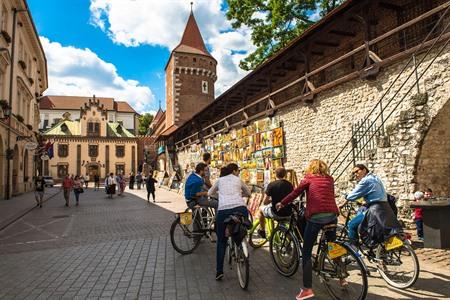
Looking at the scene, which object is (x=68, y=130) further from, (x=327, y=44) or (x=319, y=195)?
(x=319, y=195)

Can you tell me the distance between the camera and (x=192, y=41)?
5378cm

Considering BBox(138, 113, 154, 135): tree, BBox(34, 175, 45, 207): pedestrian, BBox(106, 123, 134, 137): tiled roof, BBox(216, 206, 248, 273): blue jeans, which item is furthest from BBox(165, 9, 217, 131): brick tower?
BBox(216, 206, 248, 273): blue jeans

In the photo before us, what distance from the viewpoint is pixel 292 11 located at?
2152 centimetres

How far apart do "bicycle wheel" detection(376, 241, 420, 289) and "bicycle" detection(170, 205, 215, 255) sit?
10.3 feet

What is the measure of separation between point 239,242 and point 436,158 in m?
6.71

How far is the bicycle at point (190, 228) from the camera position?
689 cm

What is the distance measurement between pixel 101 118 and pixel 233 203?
200ft

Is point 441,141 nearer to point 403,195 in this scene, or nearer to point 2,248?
point 403,195


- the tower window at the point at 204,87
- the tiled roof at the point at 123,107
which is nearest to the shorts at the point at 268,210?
the tower window at the point at 204,87

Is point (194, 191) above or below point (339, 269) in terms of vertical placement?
above

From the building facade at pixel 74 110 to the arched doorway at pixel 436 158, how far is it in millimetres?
76509

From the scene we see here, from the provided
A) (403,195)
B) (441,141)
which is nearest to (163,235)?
(403,195)

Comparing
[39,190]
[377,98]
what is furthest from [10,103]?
[377,98]

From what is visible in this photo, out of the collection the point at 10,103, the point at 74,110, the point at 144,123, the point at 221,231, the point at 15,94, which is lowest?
the point at 221,231
